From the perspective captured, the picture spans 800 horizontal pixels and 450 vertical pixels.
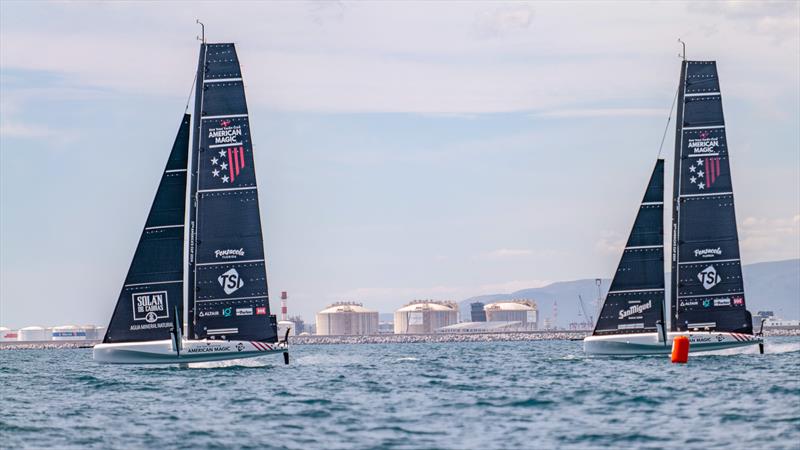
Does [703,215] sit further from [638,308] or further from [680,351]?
[680,351]

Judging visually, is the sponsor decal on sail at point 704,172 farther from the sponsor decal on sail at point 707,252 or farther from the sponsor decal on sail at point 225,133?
the sponsor decal on sail at point 225,133

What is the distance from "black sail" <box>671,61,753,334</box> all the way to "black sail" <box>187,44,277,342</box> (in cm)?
1882

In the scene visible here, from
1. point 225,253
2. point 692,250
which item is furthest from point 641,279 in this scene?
point 225,253

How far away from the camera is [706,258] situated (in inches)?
2290

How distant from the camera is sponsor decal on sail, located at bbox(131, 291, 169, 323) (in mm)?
53219

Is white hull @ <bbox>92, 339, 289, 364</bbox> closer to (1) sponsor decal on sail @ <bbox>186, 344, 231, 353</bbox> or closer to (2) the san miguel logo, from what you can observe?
(1) sponsor decal on sail @ <bbox>186, 344, 231, 353</bbox>

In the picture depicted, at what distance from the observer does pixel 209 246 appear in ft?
177

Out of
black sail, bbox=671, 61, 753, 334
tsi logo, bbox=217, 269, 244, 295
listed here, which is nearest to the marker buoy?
black sail, bbox=671, 61, 753, 334

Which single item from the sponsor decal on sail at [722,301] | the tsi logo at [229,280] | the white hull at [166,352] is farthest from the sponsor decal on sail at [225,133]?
the sponsor decal on sail at [722,301]

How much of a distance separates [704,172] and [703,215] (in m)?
1.91

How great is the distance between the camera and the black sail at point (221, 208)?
54.0 metres

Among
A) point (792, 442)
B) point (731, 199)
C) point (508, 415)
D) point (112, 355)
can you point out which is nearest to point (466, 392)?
point (508, 415)

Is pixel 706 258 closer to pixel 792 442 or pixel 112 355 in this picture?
pixel 112 355

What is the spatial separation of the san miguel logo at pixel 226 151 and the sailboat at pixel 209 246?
0.14 ft
